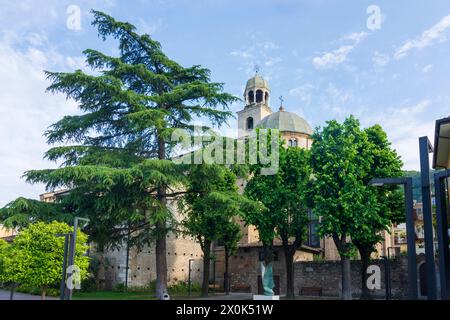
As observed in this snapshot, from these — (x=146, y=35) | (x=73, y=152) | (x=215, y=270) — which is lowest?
(x=215, y=270)

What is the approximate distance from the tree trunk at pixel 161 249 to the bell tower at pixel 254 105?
32611 millimetres

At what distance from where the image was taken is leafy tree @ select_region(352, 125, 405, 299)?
24500mm

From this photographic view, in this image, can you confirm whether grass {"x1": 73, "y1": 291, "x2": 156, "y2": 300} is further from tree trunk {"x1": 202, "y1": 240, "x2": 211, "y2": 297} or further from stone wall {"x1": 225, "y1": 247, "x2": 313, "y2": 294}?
stone wall {"x1": 225, "y1": 247, "x2": 313, "y2": 294}

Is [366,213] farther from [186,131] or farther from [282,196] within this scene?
[186,131]

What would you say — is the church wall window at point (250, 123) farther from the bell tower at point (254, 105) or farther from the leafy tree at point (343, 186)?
the leafy tree at point (343, 186)

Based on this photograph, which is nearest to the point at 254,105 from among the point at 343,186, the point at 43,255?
the point at 343,186

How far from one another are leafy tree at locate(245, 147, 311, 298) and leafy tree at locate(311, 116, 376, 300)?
1999mm

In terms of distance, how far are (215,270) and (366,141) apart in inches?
767

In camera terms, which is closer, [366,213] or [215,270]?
[366,213]

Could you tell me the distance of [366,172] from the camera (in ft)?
82.5

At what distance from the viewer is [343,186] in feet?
79.3

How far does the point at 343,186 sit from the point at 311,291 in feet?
34.1

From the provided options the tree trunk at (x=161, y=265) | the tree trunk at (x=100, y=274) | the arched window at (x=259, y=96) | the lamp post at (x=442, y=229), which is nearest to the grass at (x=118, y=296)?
the tree trunk at (x=161, y=265)
